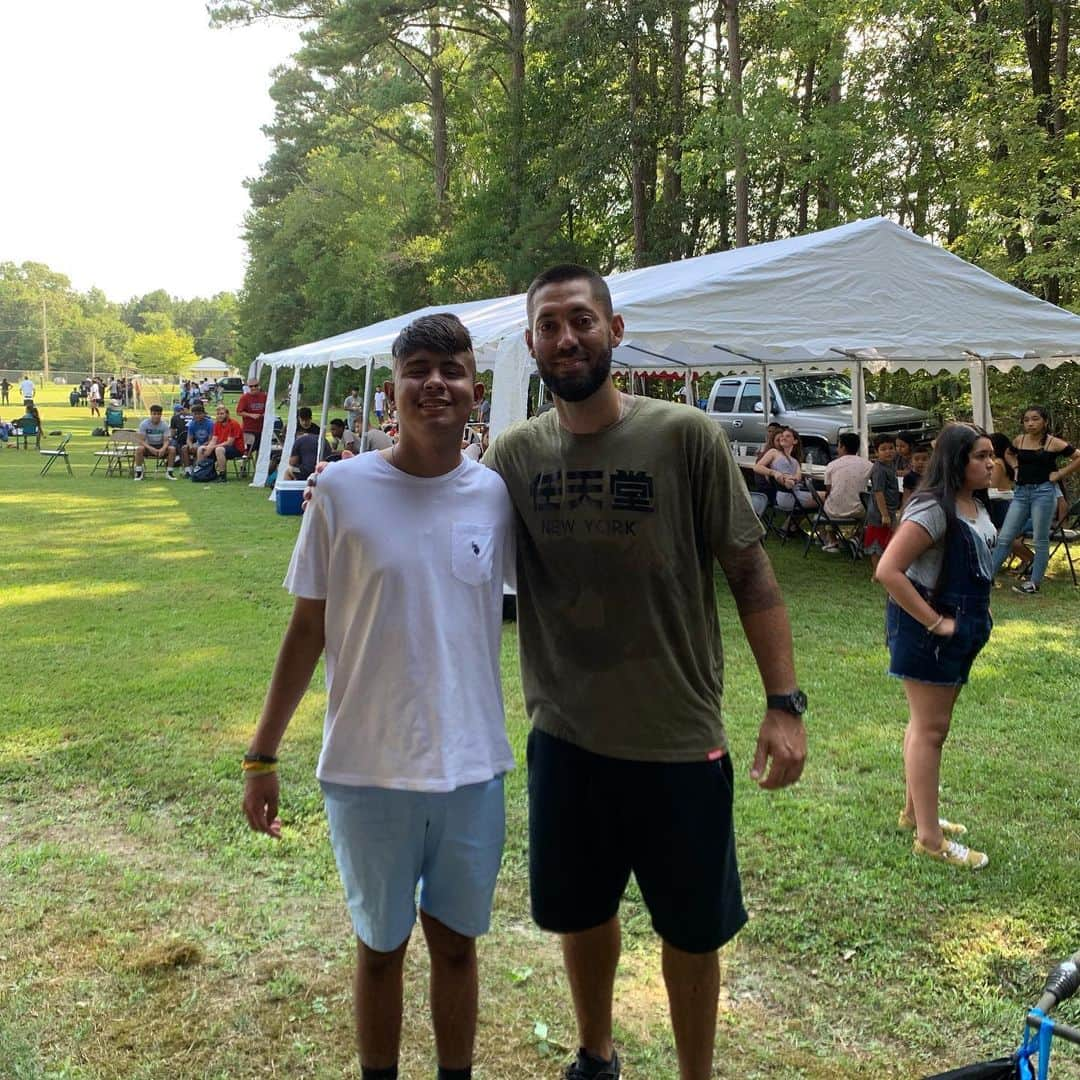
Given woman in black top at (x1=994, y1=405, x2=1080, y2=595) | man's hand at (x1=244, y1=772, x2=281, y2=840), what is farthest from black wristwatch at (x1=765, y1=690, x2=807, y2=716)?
woman in black top at (x1=994, y1=405, x2=1080, y2=595)

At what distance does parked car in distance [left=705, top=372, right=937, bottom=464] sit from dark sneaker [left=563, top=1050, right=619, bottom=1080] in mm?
12717

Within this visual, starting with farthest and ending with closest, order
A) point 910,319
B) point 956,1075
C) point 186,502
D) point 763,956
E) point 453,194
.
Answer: point 453,194 → point 186,502 → point 910,319 → point 763,956 → point 956,1075

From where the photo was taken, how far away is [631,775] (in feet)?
6.63

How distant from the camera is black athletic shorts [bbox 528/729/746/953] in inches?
78.9

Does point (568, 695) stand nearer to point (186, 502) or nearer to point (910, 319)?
point (910, 319)

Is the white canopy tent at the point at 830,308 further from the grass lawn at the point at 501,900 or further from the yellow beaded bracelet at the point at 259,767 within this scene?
the yellow beaded bracelet at the point at 259,767

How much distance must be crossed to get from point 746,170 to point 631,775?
66.3 feet

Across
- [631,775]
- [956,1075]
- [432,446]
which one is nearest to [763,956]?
[631,775]

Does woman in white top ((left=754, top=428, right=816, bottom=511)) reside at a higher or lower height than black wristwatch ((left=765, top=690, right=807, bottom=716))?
higher

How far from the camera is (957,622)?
330 cm

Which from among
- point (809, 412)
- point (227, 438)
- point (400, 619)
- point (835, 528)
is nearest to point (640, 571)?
point (400, 619)

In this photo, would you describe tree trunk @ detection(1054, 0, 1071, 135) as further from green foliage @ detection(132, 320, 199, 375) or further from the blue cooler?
green foliage @ detection(132, 320, 199, 375)

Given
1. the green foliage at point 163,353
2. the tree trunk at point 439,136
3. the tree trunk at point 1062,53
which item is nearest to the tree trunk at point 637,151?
the tree trunk at point 439,136

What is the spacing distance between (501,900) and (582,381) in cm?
204
